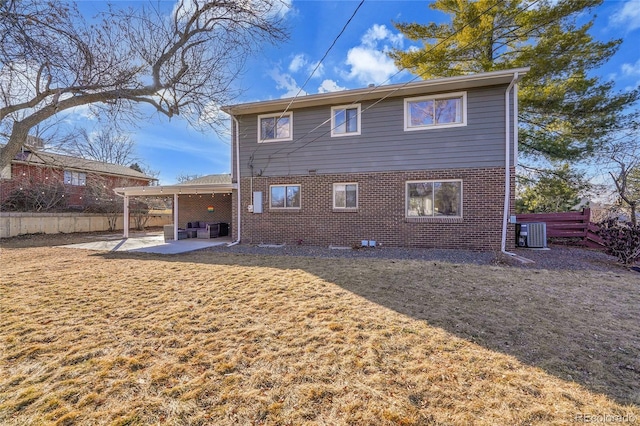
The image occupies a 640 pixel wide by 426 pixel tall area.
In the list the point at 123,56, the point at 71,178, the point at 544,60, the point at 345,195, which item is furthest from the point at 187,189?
the point at 544,60

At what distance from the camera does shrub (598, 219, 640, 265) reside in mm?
6637

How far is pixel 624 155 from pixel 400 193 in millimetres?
7176

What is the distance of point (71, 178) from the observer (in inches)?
740

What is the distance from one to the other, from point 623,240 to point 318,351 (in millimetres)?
8641

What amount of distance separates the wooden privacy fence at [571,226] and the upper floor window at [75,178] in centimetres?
2550

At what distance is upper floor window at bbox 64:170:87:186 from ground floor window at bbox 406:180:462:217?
20925mm

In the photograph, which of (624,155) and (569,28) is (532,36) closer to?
(569,28)

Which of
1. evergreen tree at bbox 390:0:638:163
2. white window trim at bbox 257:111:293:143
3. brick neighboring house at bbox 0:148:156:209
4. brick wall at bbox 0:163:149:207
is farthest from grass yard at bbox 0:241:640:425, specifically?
brick wall at bbox 0:163:149:207

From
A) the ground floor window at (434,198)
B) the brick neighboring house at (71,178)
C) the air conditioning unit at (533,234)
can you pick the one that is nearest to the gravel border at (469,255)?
the air conditioning unit at (533,234)

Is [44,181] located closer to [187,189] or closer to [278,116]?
[187,189]

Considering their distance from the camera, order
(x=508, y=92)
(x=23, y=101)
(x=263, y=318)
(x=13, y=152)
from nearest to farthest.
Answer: (x=263, y=318)
(x=13, y=152)
(x=23, y=101)
(x=508, y=92)

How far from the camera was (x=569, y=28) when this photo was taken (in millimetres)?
10727

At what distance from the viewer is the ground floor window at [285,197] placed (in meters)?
10.1

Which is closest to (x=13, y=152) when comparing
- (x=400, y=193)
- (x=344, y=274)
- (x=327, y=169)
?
(x=344, y=274)
